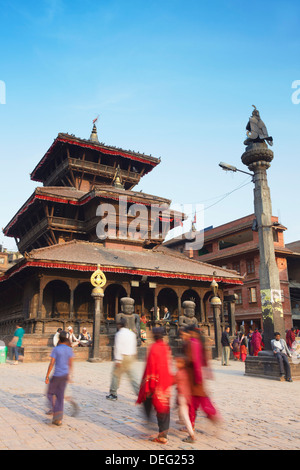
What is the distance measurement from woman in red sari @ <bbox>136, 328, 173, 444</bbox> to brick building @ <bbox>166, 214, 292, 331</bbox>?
30.9 meters

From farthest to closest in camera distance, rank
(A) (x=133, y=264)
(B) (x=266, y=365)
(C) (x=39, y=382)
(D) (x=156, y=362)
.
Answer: (A) (x=133, y=264) → (B) (x=266, y=365) → (C) (x=39, y=382) → (D) (x=156, y=362)

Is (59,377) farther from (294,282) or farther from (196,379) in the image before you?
(294,282)

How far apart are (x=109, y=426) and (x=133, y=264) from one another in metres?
16.2

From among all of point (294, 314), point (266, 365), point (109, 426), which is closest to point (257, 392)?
point (266, 365)

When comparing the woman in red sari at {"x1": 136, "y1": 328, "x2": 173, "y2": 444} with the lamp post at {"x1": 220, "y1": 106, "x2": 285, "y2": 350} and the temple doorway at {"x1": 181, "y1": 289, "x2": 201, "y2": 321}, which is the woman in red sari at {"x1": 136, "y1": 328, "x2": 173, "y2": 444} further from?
the temple doorway at {"x1": 181, "y1": 289, "x2": 201, "y2": 321}

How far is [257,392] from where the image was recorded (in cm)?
921

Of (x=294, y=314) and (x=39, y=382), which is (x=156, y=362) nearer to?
(x=39, y=382)

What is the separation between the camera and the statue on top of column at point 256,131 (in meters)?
14.1

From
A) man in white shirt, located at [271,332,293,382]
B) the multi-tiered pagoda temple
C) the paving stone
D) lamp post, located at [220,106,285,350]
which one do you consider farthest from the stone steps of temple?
man in white shirt, located at [271,332,293,382]

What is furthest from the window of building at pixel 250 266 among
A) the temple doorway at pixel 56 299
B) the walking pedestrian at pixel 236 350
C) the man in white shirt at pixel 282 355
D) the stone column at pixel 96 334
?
the man in white shirt at pixel 282 355

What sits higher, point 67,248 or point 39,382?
point 67,248

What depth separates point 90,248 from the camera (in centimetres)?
2325

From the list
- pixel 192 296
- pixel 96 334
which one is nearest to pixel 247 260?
pixel 192 296

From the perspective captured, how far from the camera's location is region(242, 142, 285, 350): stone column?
1239 cm
